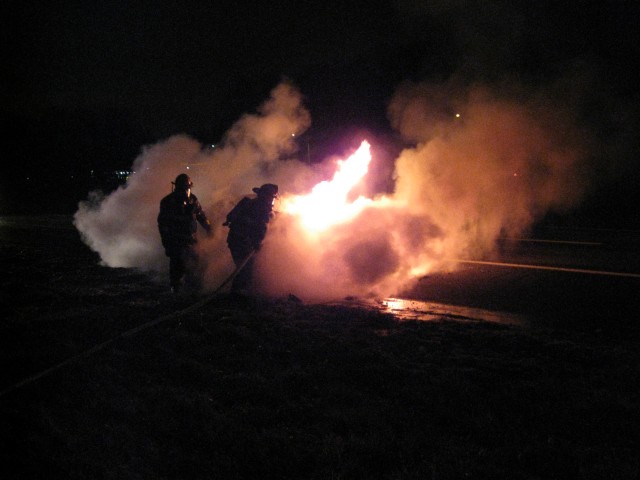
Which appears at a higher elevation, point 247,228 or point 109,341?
point 247,228

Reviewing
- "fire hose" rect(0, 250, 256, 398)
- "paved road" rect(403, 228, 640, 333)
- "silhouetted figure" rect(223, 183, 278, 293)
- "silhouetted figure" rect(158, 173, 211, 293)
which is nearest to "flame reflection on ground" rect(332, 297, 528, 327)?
"paved road" rect(403, 228, 640, 333)

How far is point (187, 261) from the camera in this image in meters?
8.21

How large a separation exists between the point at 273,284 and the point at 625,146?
29.7 ft

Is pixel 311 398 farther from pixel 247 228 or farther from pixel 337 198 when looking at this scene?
pixel 337 198

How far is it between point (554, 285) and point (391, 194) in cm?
333

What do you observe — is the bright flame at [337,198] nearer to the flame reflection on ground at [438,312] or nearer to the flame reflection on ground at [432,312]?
the flame reflection on ground at [432,312]

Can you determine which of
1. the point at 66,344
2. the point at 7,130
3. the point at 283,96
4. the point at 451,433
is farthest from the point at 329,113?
the point at 7,130

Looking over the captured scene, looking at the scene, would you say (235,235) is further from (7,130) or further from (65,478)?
(7,130)

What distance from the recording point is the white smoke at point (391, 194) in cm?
858

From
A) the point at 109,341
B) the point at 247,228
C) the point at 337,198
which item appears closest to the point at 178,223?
the point at 247,228

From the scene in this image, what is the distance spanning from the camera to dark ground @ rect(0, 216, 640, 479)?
3197 mm

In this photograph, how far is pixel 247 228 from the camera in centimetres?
792

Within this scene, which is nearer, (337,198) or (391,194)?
(337,198)

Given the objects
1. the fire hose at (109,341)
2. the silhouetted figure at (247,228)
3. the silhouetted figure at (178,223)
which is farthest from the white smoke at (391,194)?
the fire hose at (109,341)
